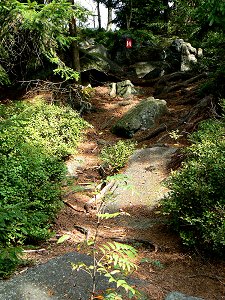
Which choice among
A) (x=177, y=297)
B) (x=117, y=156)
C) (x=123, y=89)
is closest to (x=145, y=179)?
(x=117, y=156)

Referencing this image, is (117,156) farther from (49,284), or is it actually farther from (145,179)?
(49,284)

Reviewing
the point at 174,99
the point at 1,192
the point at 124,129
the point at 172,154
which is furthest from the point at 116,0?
the point at 1,192

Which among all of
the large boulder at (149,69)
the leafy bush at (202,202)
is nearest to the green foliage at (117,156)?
the leafy bush at (202,202)

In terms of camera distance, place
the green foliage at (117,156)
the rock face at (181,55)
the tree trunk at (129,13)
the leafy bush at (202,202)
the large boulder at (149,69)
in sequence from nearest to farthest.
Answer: the leafy bush at (202,202) < the green foliage at (117,156) < the rock face at (181,55) < the large boulder at (149,69) < the tree trunk at (129,13)

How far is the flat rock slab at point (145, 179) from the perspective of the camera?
7.89m

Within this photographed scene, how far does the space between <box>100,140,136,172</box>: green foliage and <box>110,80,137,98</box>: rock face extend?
6.42 metres

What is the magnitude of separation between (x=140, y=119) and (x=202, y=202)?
24.4 ft

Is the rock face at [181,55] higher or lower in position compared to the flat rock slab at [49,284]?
higher

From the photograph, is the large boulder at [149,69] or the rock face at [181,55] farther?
the large boulder at [149,69]

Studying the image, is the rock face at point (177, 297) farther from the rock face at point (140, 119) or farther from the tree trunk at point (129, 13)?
the tree trunk at point (129, 13)

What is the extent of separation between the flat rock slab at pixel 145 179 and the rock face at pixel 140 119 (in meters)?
2.13

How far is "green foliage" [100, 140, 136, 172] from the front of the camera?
9.59 m

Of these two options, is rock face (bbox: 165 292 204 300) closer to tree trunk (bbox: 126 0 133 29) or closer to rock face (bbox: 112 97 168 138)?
rock face (bbox: 112 97 168 138)

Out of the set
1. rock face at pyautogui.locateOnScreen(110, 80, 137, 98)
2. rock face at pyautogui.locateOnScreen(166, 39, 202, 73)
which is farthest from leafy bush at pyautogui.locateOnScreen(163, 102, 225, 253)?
rock face at pyautogui.locateOnScreen(166, 39, 202, 73)
